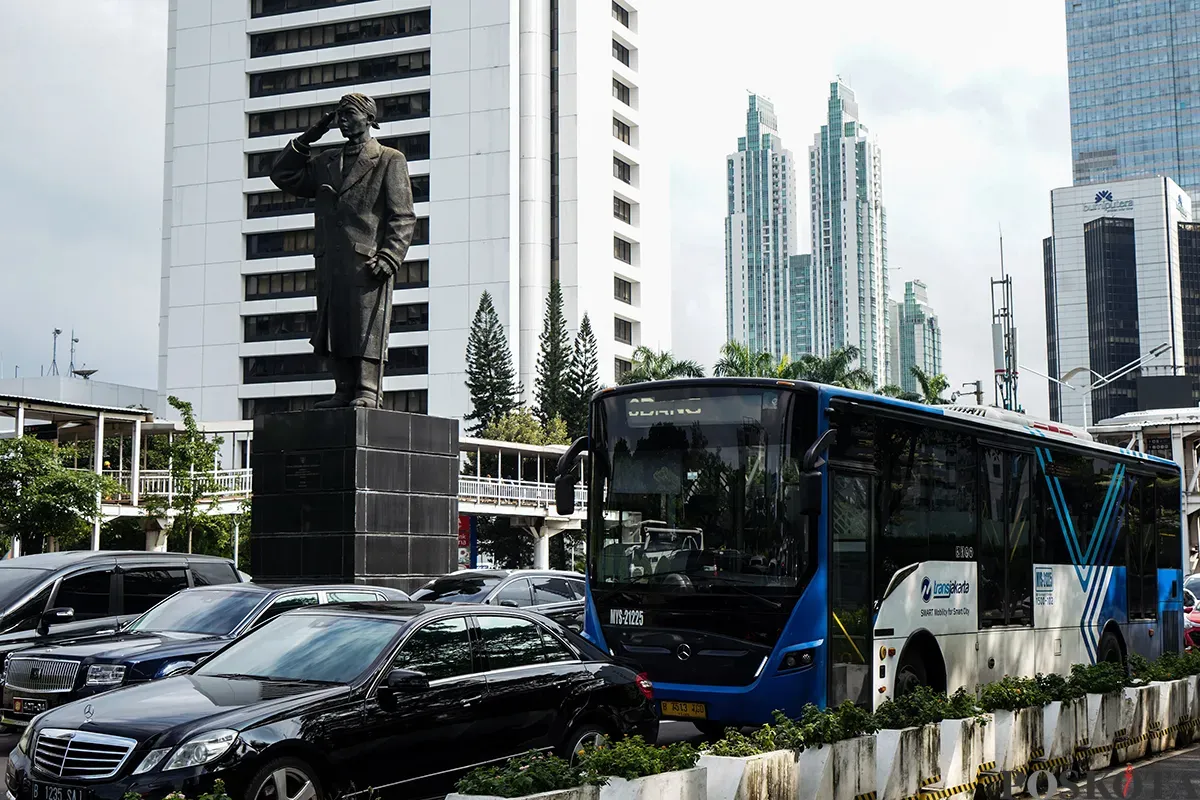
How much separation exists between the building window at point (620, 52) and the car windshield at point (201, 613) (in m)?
79.0

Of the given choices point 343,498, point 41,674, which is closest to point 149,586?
point 41,674

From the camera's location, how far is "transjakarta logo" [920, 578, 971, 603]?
516 inches

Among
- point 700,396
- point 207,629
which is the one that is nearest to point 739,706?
point 700,396

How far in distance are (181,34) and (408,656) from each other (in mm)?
86342

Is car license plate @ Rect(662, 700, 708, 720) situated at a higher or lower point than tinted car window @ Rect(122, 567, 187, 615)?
lower

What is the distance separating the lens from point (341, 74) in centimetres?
8431

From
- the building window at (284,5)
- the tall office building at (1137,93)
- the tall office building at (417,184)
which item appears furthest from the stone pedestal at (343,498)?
the tall office building at (1137,93)

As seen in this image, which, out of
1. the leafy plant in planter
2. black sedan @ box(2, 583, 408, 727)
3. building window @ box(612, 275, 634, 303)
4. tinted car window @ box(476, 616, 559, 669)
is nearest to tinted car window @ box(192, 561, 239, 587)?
black sedan @ box(2, 583, 408, 727)

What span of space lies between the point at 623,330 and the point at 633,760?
80382 mm

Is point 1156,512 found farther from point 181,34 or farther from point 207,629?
point 181,34

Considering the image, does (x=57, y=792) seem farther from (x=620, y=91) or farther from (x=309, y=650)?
Answer: (x=620, y=91)

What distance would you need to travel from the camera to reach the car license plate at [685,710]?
11680 mm

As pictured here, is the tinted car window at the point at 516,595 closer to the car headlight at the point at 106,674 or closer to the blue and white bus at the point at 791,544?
the blue and white bus at the point at 791,544

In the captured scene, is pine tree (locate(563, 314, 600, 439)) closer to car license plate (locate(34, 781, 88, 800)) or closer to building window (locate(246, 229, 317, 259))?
building window (locate(246, 229, 317, 259))
